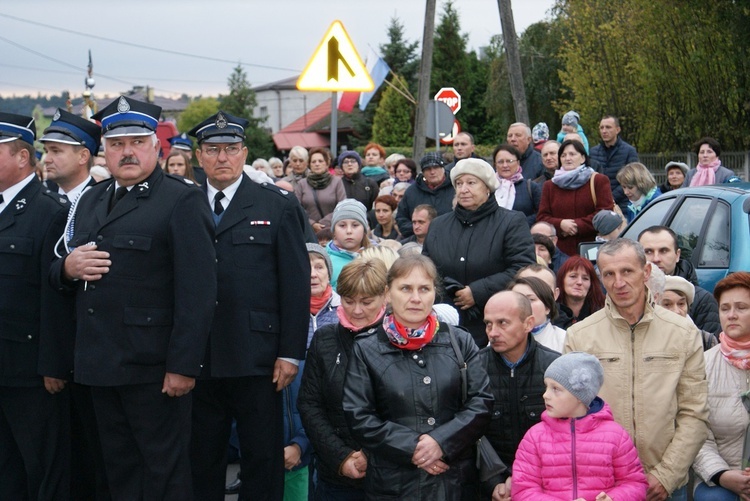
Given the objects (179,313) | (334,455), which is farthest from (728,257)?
(179,313)

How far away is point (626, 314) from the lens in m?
5.34

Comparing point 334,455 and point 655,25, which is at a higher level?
point 655,25

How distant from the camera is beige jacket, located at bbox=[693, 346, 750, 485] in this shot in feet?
18.1

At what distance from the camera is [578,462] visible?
4.68m

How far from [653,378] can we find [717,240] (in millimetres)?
2950

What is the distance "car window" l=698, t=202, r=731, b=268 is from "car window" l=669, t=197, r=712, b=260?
0.33ft

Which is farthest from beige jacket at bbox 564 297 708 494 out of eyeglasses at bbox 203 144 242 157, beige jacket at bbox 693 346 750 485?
eyeglasses at bbox 203 144 242 157

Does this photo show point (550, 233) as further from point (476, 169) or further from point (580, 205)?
point (476, 169)

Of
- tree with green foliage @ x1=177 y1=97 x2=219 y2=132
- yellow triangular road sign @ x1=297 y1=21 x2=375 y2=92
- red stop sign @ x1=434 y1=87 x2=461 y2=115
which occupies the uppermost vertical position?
tree with green foliage @ x1=177 y1=97 x2=219 y2=132

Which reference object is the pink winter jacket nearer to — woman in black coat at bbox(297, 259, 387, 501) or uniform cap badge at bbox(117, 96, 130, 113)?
woman in black coat at bbox(297, 259, 387, 501)

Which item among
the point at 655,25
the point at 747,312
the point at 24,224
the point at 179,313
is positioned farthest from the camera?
the point at 655,25

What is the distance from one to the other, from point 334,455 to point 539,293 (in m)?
1.68

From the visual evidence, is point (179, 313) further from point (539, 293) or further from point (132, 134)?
point (539, 293)

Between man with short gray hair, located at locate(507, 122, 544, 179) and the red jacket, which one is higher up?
man with short gray hair, located at locate(507, 122, 544, 179)
